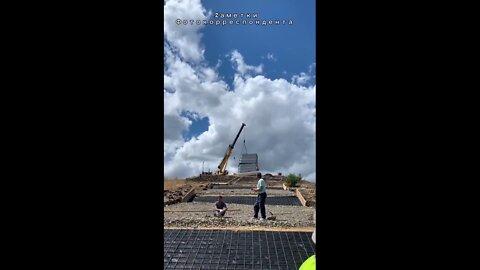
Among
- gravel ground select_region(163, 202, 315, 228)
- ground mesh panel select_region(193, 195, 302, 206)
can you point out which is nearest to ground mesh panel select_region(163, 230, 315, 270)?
gravel ground select_region(163, 202, 315, 228)

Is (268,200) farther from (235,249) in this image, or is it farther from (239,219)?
(235,249)

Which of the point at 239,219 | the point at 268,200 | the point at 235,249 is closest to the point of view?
the point at 235,249

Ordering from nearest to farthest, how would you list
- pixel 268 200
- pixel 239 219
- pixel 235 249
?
pixel 235 249 < pixel 239 219 < pixel 268 200

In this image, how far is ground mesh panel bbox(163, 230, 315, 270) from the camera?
5.50 m

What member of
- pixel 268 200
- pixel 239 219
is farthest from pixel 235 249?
pixel 268 200

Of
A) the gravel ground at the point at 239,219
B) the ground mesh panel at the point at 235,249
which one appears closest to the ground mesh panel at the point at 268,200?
the gravel ground at the point at 239,219

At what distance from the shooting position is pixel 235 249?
6184 mm

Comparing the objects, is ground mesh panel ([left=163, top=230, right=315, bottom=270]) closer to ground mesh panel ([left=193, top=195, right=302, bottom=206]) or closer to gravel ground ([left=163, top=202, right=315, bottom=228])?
gravel ground ([left=163, top=202, right=315, bottom=228])
